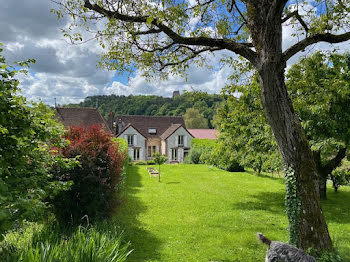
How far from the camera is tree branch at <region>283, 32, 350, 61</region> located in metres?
6.05

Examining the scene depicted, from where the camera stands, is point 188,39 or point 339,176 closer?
point 188,39

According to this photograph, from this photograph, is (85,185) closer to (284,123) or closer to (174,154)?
(284,123)

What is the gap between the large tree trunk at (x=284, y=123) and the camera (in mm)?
5949

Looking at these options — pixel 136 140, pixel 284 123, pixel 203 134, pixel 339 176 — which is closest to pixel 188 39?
pixel 284 123

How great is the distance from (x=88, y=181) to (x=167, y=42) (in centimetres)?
466

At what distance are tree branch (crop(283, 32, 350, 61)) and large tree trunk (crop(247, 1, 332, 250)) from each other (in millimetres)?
238

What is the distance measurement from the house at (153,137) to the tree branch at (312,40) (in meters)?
33.3

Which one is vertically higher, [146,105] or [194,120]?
[146,105]

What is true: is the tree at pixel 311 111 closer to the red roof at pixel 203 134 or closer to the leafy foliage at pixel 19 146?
the leafy foliage at pixel 19 146

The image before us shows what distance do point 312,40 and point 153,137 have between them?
1454 inches

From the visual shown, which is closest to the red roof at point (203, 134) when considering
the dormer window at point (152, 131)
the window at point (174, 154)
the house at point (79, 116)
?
the window at point (174, 154)

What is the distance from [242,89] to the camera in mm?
9320

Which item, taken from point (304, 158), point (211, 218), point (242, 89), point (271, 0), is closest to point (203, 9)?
point (271, 0)

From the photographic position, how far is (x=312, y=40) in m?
6.13
